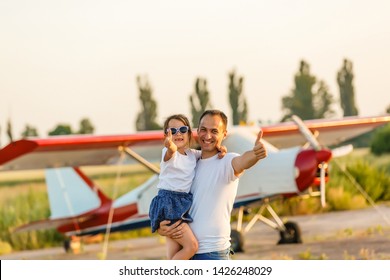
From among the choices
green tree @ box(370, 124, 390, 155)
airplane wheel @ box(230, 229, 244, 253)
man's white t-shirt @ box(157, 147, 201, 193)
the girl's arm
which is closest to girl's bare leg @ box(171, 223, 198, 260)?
man's white t-shirt @ box(157, 147, 201, 193)

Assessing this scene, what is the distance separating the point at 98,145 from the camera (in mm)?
7297

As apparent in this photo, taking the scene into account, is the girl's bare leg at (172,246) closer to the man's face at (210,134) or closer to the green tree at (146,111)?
the man's face at (210,134)

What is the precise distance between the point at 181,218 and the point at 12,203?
9139 mm

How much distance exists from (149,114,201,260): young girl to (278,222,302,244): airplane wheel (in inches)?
206

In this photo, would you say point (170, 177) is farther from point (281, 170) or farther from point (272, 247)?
Answer: point (272, 247)

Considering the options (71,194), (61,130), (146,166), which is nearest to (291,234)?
(146,166)

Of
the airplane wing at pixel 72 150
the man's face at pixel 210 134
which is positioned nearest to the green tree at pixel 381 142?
the airplane wing at pixel 72 150

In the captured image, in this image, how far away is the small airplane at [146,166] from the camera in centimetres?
703

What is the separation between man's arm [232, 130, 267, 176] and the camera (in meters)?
2.53

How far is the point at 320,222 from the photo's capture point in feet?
32.7

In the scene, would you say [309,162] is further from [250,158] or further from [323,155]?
[250,158]

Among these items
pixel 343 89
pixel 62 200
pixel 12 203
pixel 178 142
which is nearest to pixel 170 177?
pixel 178 142

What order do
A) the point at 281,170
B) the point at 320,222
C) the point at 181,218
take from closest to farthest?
the point at 181,218
the point at 281,170
the point at 320,222

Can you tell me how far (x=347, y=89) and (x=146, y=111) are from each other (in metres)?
3.55
